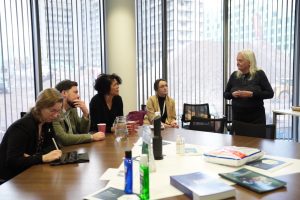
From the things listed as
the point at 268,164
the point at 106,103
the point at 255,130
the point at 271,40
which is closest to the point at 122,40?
the point at 106,103

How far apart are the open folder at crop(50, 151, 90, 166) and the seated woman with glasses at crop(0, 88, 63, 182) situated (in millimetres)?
34

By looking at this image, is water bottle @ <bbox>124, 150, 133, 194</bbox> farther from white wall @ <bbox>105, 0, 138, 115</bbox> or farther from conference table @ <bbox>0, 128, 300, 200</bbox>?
white wall @ <bbox>105, 0, 138, 115</bbox>

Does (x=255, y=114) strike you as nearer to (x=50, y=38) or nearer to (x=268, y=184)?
(x=268, y=184)

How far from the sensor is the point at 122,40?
15.8 ft

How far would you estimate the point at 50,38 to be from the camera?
4453 mm

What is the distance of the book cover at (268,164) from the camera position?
5.35 feet

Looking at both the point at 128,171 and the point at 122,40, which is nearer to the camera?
the point at 128,171

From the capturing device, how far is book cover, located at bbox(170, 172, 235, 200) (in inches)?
48.1

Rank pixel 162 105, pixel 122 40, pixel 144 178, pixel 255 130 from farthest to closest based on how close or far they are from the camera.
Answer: pixel 122 40, pixel 162 105, pixel 255 130, pixel 144 178

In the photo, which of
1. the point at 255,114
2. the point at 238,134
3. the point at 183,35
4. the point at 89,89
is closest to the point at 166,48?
the point at 183,35

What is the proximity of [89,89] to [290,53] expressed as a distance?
3586 mm

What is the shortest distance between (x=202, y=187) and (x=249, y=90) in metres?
2.23

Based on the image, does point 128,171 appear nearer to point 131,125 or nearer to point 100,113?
A: point 131,125

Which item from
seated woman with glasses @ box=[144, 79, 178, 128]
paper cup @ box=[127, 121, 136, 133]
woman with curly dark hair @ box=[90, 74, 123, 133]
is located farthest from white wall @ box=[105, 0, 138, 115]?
paper cup @ box=[127, 121, 136, 133]
